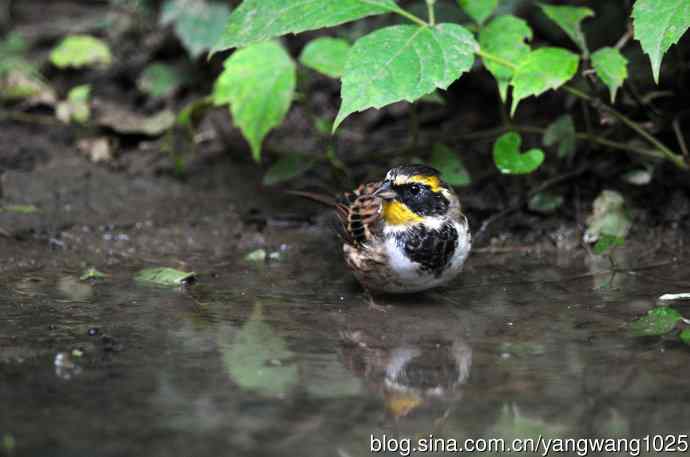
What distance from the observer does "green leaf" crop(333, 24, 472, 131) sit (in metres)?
4.07

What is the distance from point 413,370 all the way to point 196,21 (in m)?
4.38

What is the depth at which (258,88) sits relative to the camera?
564cm

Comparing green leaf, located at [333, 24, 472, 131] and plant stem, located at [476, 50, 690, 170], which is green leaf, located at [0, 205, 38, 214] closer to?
green leaf, located at [333, 24, 472, 131]

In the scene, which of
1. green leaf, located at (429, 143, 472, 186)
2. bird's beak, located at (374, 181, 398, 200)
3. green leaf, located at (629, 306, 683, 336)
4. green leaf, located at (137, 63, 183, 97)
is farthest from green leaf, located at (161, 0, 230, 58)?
green leaf, located at (629, 306, 683, 336)

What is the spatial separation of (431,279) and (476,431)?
1652mm

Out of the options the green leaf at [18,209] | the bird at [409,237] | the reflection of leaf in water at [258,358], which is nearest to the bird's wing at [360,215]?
the bird at [409,237]

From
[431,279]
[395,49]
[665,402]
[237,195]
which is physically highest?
[395,49]

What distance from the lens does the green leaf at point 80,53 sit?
300 inches

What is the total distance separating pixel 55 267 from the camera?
16.9ft

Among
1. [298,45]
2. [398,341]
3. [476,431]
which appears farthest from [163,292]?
[298,45]

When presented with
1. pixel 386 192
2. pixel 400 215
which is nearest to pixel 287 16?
pixel 386 192

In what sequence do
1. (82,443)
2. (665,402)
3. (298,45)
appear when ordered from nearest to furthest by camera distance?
(82,443)
(665,402)
(298,45)

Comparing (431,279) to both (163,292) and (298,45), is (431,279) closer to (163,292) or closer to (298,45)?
(163,292)

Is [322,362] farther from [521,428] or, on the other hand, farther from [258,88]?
[258,88]
